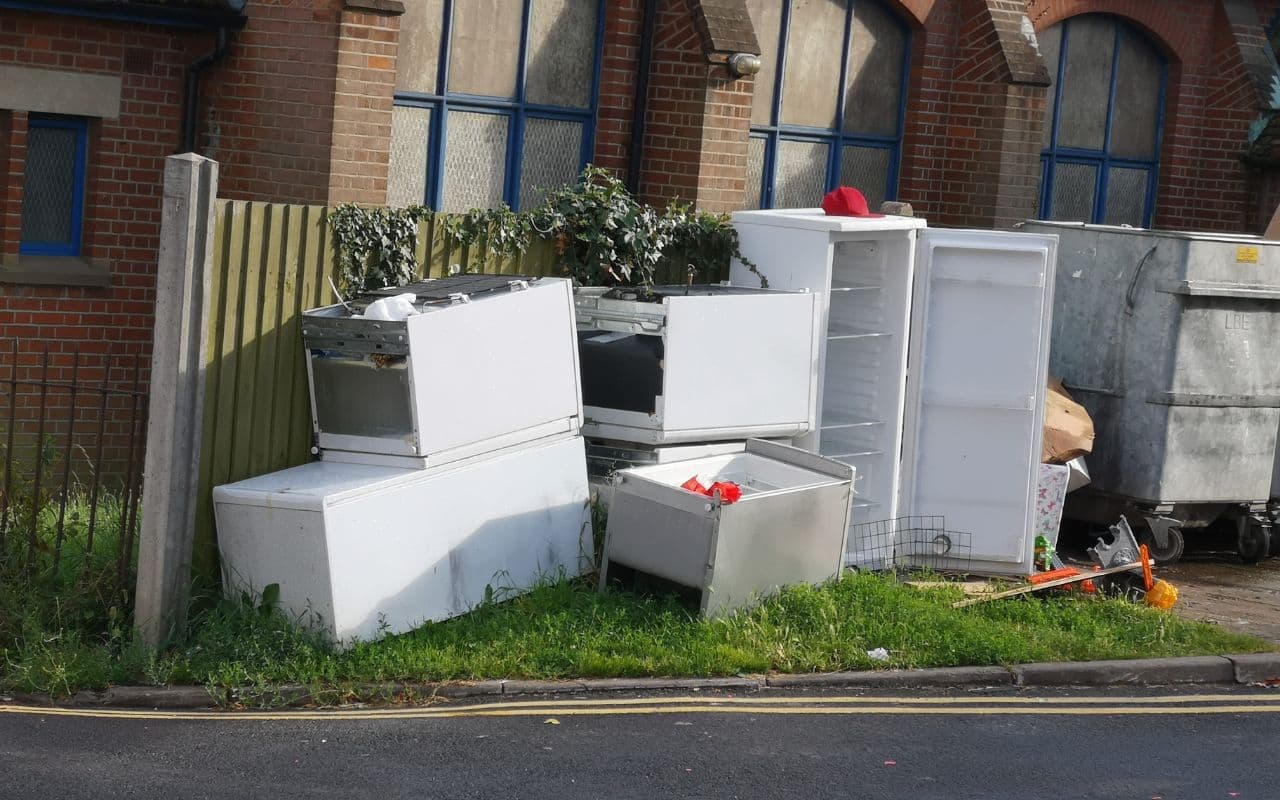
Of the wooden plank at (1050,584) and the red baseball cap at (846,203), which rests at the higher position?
the red baseball cap at (846,203)

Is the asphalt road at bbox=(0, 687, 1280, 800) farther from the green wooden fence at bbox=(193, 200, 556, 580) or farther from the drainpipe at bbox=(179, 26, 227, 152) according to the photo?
the drainpipe at bbox=(179, 26, 227, 152)

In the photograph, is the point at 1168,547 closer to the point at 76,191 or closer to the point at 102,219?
the point at 102,219

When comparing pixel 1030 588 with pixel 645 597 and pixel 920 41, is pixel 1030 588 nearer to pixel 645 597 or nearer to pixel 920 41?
pixel 645 597

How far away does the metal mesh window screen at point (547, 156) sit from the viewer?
13.6m

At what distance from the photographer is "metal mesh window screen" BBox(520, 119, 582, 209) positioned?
535 inches

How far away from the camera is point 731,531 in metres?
8.66

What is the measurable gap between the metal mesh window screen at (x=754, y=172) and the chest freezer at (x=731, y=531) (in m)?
5.77

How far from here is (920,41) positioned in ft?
51.0

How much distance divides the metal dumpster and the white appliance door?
4.79 ft

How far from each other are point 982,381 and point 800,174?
5.00 meters

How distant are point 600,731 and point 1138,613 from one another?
4.09 m

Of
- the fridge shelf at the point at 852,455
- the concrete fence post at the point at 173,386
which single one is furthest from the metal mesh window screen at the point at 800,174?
the concrete fence post at the point at 173,386

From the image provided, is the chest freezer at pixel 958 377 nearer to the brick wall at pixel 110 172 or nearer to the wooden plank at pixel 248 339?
the wooden plank at pixel 248 339

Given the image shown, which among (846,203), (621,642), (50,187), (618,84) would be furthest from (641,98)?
(621,642)
